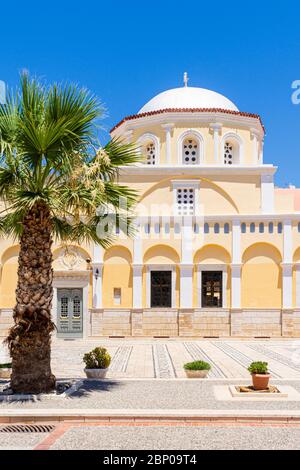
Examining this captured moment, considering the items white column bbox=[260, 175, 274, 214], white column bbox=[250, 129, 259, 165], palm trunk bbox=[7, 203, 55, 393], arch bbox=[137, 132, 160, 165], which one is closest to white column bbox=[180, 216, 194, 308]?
white column bbox=[260, 175, 274, 214]

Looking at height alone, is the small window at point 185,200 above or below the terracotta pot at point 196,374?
above

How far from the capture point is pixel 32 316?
10.6m

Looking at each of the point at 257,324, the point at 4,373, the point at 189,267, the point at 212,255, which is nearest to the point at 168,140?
the point at 212,255

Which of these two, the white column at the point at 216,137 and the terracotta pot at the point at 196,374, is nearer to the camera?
the terracotta pot at the point at 196,374

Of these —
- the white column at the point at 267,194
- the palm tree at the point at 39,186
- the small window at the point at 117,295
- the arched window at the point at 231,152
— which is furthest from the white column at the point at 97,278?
the palm tree at the point at 39,186

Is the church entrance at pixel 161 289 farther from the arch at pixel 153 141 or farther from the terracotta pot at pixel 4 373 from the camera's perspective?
the terracotta pot at pixel 4 373

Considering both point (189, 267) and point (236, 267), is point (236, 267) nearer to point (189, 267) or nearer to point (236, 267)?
point (236, 267)

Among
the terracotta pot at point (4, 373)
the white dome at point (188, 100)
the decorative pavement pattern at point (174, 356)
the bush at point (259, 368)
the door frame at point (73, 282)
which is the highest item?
the white dome at point (188, 100)

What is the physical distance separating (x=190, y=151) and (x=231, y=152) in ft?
7.20

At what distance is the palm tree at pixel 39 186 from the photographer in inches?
415

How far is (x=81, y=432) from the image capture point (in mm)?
8523

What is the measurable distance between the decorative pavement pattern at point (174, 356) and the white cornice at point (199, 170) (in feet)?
25.8
